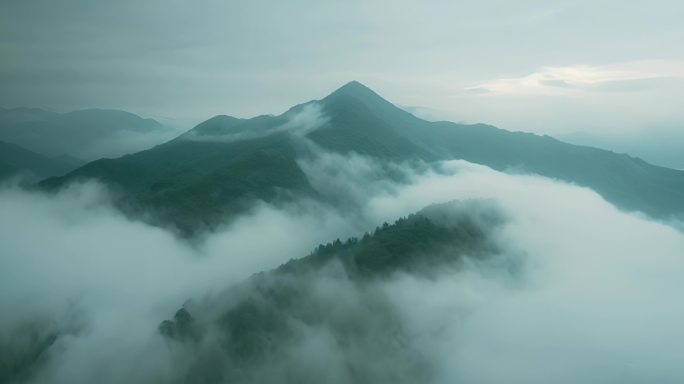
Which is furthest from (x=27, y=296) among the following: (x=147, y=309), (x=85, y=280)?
A: (x=147, y=309)

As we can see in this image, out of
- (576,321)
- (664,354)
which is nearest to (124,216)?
(576,321)

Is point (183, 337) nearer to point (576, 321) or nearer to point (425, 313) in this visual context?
point (425, 313)

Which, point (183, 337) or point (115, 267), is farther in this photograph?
point (115, 267)

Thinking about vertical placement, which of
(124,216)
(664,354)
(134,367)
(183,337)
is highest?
(124,216)

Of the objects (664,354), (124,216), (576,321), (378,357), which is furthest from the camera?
(124,216)

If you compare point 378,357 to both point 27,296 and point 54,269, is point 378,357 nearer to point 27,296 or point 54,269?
point 27,296

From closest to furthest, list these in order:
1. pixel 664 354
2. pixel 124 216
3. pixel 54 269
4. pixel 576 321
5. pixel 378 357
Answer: pixel 378 357 → pixel 664 354 → pixel 576 321 → pixel 54 269 → pixel 124 216

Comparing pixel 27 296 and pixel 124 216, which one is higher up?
pixel 124 216
